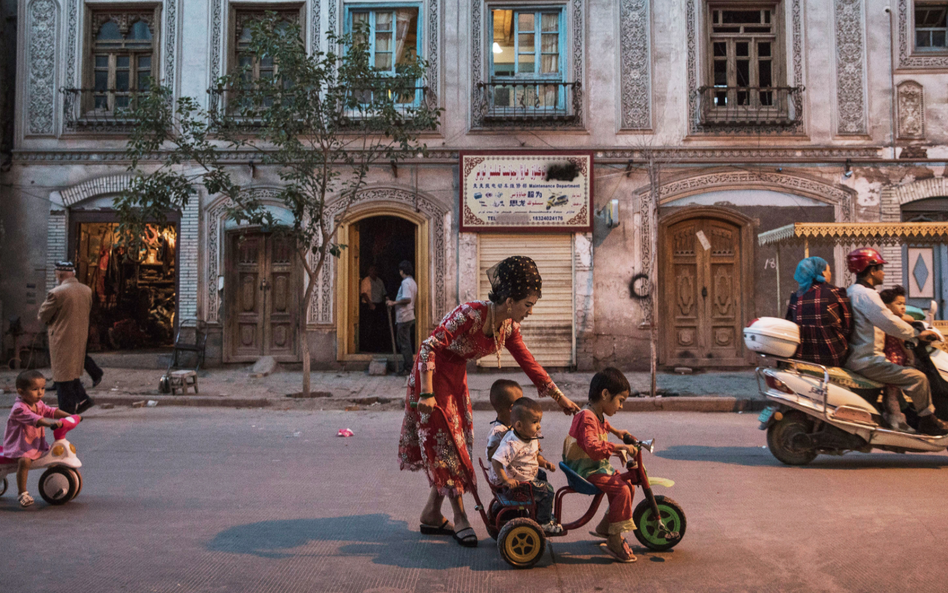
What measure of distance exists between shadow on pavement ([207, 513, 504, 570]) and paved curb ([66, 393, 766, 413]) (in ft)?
17.5

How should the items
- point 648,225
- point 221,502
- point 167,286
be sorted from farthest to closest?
point 167,286, point 648,225, point 221,502

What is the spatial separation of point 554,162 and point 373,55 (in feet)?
13.2

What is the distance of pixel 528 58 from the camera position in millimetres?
13641

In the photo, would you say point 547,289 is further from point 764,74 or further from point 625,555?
point 625,555

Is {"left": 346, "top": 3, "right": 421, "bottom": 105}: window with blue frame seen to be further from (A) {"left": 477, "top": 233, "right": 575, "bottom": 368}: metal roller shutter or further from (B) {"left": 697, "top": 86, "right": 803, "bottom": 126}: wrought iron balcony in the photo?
(B) {"left": 697, "top": 86, "right": 803, "bottom": 126}: wrought iron balcony

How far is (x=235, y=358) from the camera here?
13.6 m

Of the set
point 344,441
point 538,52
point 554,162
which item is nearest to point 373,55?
point 538,52

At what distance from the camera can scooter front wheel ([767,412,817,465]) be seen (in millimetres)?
6367

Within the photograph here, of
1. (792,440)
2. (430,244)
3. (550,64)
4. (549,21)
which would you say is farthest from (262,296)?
(792,440)

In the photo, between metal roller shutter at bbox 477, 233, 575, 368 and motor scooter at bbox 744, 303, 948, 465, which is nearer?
motor scooter at bbox 744, 303, 948, 465

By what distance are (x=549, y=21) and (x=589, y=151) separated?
2.69m

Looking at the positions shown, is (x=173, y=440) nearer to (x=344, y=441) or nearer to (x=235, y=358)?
(x=344, y=441)

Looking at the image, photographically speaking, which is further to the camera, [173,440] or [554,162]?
[554,162]

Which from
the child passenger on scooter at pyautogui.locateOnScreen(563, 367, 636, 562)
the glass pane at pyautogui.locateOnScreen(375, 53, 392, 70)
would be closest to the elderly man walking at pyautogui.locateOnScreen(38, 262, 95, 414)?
the child passenger on scooter at pyautogui.locateOnScreen(563, 367, 636, 562)
